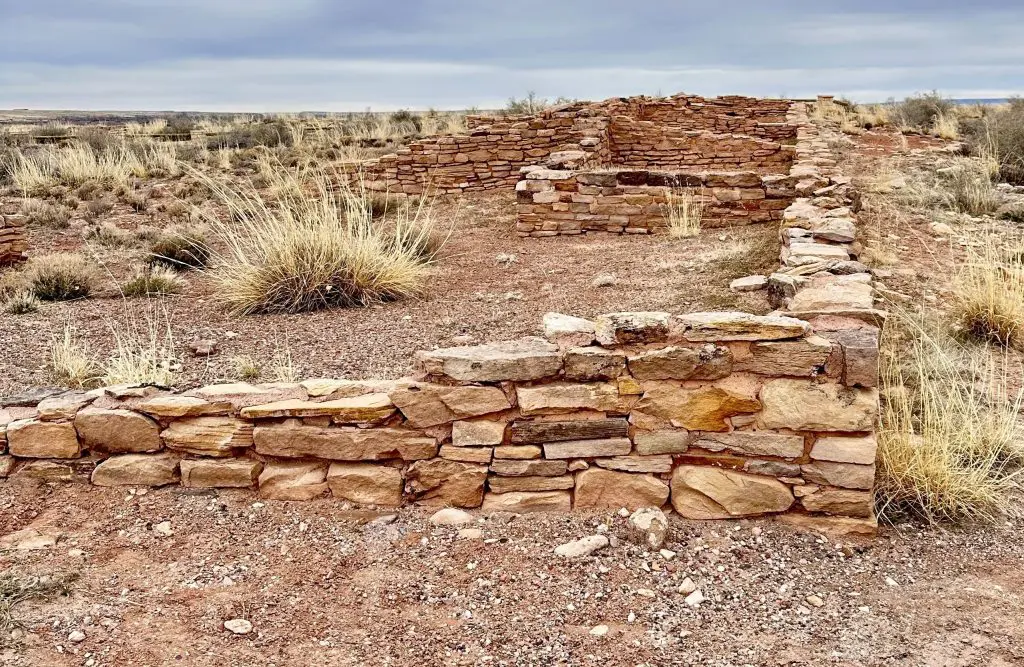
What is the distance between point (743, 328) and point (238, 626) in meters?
2.08

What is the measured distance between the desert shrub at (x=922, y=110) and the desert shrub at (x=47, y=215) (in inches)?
681

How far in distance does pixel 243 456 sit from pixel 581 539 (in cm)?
149

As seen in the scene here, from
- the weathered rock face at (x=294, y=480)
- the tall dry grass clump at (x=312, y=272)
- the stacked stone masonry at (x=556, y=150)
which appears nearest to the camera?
→ the weathered rock face at (x=294, y=480)

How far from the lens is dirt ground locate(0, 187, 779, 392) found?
495 centimetres

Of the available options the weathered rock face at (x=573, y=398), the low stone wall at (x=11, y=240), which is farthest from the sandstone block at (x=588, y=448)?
the low stone wall at (x=11, y=240)

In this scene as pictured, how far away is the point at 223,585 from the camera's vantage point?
2854 mm

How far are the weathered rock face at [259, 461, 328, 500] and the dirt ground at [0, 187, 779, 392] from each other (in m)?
1.06

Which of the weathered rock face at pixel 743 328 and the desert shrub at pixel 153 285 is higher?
the weathered rock face at pixel 743 328

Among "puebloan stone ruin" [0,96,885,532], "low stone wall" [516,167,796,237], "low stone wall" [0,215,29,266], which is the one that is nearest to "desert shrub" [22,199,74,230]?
"low stone wall" [0,215,29,266]

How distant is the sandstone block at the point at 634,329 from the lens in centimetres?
310

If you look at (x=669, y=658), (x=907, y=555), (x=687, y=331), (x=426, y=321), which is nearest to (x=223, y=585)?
(x=669, y=658)

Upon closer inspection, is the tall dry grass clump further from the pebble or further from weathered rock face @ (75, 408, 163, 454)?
the pebble

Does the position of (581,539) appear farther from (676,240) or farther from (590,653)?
(676,240)

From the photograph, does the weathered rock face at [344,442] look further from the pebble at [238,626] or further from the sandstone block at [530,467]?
the pebble at [238,626]
